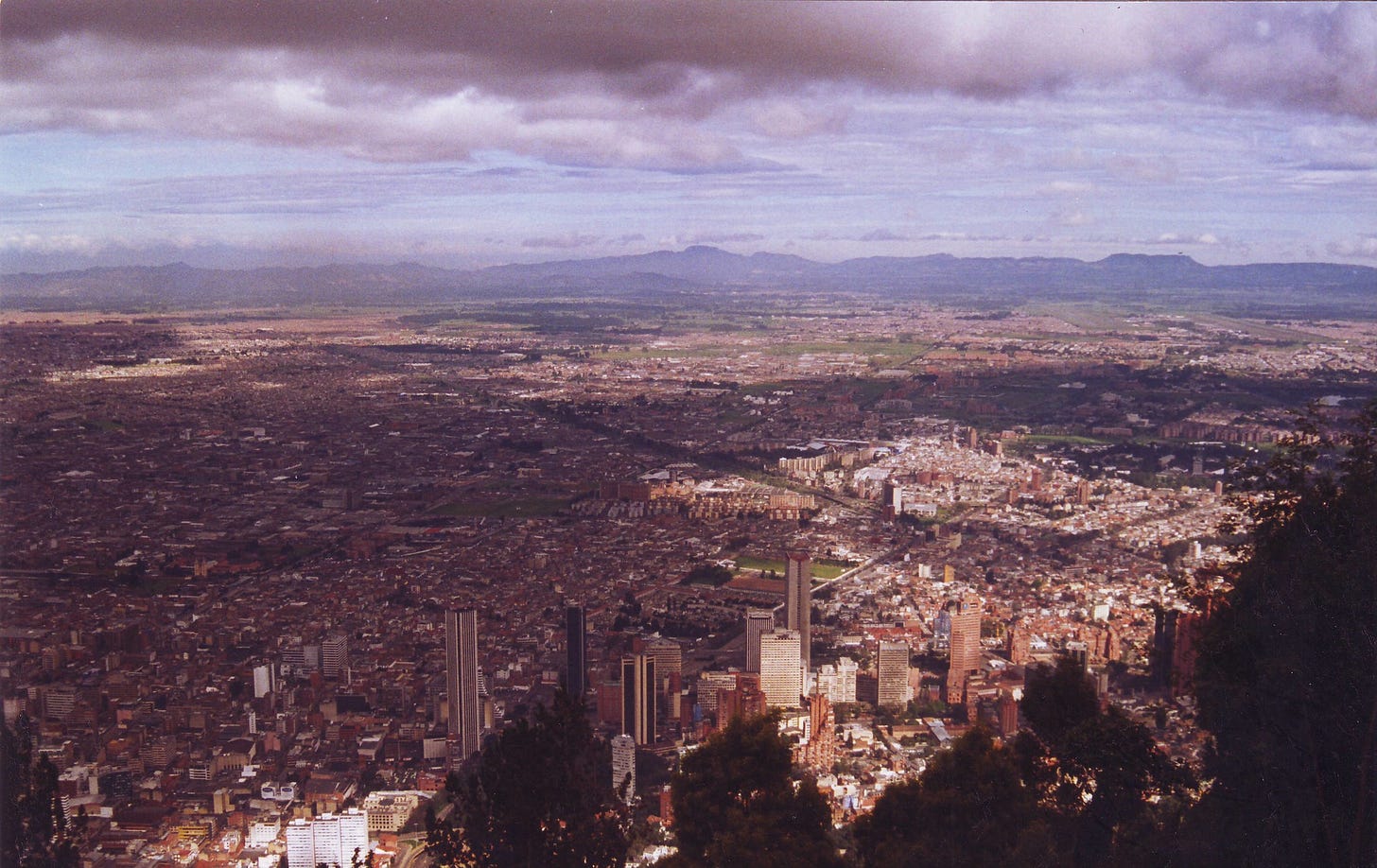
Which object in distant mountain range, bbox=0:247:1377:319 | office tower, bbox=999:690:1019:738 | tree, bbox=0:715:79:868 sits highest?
distant mountain range, bbox=0:247:1377:319

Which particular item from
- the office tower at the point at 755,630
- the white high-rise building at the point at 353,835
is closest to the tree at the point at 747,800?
the white high-rise building at the point at 353,835

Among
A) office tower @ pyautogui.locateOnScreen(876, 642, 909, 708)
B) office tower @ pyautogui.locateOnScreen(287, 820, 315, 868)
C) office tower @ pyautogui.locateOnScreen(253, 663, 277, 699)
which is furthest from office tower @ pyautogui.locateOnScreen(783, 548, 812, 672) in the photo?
office tower @ pyautogui.locateOnScreen(253, 663, 277, 699)

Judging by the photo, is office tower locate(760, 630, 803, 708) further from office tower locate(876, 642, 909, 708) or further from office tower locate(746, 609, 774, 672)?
office tower locate(876, 642, 909, 708)

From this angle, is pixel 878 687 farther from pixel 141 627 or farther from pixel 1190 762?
pixel 141 627

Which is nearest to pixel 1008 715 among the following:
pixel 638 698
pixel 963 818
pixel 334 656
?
pixel 638 698

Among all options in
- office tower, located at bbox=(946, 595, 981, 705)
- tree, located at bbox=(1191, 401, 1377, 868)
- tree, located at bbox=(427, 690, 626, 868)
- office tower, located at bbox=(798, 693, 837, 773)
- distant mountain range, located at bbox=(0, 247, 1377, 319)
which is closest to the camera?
tree, located at bbox=(1191, 401, 1377, 868)
